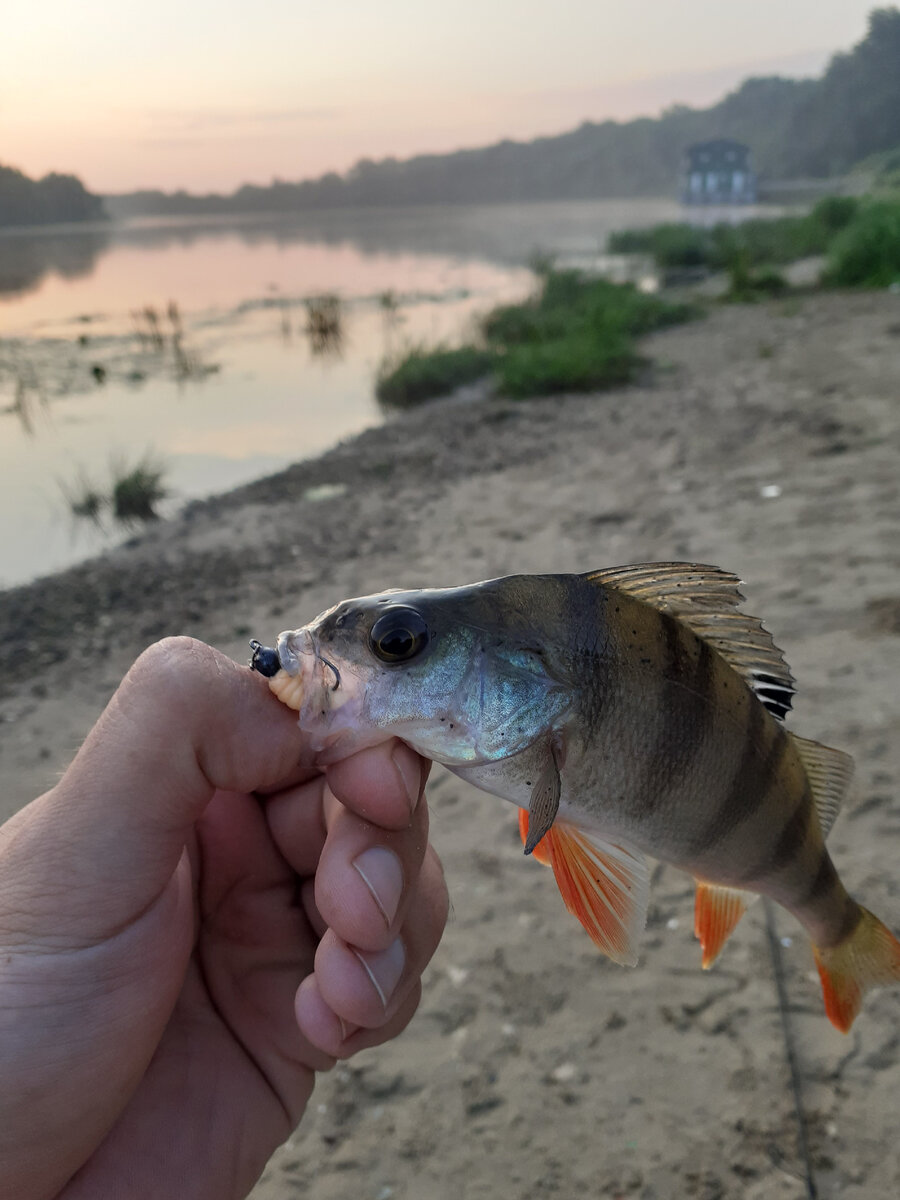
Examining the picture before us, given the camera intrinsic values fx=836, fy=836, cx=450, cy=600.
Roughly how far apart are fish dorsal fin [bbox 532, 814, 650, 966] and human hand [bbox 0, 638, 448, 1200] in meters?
0.28

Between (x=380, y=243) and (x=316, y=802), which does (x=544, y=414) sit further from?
(x=380, y=243)

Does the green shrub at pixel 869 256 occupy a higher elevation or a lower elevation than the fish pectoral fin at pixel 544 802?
higher

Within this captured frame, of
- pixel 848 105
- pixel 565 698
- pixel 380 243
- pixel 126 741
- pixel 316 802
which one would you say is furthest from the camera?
pixel 848 105

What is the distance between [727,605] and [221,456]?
11433mm

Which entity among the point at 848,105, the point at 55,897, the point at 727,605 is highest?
the point at 848,105

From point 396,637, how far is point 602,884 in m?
0.65

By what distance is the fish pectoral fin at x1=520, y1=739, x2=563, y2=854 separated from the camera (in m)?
1.42

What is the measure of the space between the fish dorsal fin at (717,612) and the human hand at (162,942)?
554 mm

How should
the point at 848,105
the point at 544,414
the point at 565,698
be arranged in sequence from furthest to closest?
the point at 848,105
the point at 544,414
the point at 565,698

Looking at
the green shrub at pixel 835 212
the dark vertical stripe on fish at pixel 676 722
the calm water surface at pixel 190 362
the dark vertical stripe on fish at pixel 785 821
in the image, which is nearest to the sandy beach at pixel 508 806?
the dark vertical stripe on fish at pixel 785 821

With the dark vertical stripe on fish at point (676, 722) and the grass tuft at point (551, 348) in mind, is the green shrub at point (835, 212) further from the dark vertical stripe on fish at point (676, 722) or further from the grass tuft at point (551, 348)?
the dark vertical stripe on fish at point (676, 722)

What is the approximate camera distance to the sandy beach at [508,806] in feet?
7.72

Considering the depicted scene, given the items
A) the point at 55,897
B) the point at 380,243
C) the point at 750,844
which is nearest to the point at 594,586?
the point at 750,844

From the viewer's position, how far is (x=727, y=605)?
1.65m
